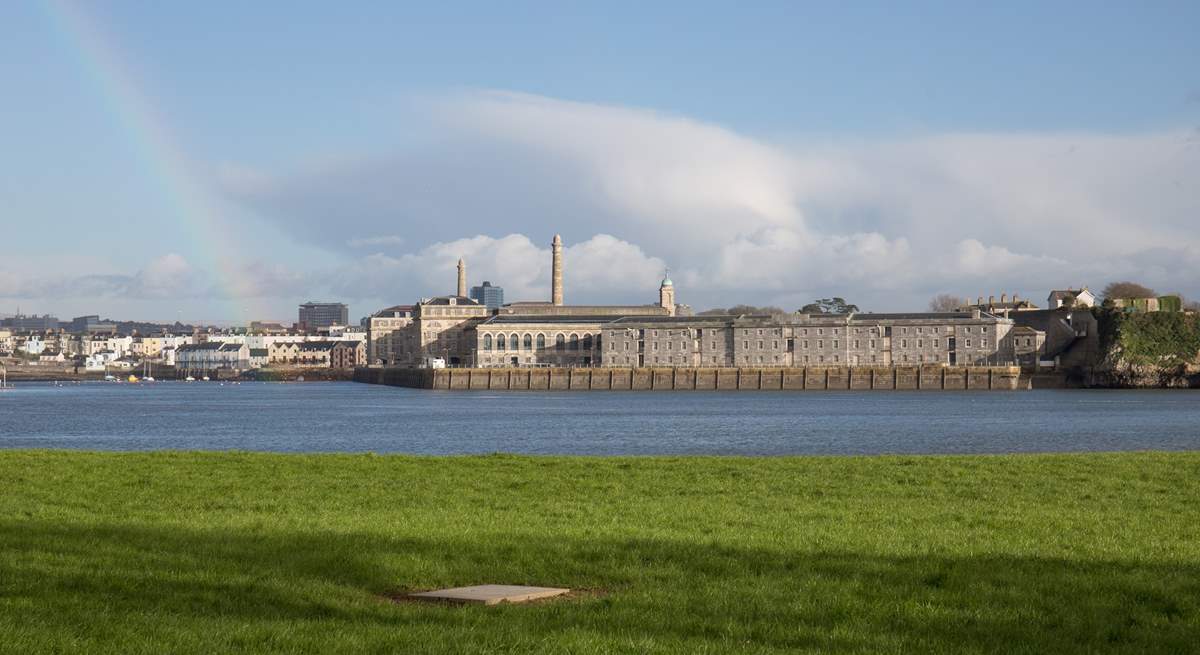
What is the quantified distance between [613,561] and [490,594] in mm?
1992

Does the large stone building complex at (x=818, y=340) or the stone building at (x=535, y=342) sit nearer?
the large stone building complex at (x=818, y=340)

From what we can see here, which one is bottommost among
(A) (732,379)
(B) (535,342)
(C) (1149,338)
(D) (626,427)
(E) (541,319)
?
(D) (626,427)

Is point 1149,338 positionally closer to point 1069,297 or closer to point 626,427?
point 1069,297

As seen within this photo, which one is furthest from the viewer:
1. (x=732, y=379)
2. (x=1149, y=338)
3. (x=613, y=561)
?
(x=732, y=379)

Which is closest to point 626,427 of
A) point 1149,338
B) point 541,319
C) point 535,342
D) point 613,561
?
point 613,561

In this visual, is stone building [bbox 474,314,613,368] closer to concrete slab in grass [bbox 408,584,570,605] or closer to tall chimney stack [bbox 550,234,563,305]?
tall chimney stack [bbox 550,234,563,305]

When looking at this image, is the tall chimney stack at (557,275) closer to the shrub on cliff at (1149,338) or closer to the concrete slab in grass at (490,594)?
the shrub on cliff at (1149,338)

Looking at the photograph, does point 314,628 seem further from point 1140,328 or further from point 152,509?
point 1140,328

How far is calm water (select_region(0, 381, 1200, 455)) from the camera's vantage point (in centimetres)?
4684

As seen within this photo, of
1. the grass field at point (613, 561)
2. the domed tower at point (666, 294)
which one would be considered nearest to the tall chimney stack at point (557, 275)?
the domed tower at point (666, 294)

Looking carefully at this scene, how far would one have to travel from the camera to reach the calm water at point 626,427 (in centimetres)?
4684

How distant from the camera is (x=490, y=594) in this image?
1082 centimetres

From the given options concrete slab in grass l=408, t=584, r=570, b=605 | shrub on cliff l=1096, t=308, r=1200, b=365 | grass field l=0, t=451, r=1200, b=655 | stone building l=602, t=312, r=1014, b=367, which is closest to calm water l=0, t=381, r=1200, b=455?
grass field l=0, t=451, r=1200, b=655

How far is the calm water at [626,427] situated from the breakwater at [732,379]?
40.5m
